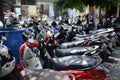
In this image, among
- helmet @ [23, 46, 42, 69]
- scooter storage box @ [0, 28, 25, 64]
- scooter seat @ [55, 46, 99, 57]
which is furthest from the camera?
scooter storage box @ [0, 28, 25, 64]

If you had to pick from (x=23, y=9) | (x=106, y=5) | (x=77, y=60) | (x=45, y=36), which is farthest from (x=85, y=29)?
(x=23, y=9)

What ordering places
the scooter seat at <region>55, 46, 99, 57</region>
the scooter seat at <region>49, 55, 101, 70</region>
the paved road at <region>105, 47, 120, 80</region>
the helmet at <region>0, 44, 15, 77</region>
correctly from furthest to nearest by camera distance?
the paved road at <region>105, 47, 120, 80</region> < the scooter seat at <region>55, 46, 99, 57</region> < the scooter seat at <region>49, 55, 101, 70</region> < the helmet at <region>0, 44, 15, 77</region>

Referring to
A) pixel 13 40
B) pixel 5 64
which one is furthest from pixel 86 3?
pixel 5 64

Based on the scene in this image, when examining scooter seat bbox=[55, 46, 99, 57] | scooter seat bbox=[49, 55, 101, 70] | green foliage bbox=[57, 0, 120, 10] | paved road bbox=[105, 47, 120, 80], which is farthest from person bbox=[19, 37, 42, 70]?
green foliage bbox=[57, 0, 120, 10]

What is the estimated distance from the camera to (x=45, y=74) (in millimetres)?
2314

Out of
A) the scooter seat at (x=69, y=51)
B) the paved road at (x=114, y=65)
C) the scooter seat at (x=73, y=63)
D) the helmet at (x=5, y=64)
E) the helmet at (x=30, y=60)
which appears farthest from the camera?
the paved road at (x=114, y=65)

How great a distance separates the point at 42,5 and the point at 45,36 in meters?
31.5

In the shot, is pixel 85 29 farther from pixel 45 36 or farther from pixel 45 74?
pixel 45 74

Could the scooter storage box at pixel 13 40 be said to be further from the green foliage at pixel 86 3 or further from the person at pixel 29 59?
the green foliage at pixel 86 3

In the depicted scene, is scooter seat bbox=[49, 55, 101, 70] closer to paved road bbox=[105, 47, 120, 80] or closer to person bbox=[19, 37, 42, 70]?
person bbox=[19, 37, 42, 70]

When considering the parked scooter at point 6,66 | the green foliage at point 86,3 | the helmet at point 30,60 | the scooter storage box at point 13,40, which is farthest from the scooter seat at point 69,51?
the green foliage at point 86,3

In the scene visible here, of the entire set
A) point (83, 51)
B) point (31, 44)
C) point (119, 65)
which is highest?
point (31, 44)

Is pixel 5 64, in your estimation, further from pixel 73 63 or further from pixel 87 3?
pixel 87 3

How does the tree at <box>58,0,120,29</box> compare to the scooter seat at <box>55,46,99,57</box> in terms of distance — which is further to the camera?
the tree at <box>58,0,120,29</box>
